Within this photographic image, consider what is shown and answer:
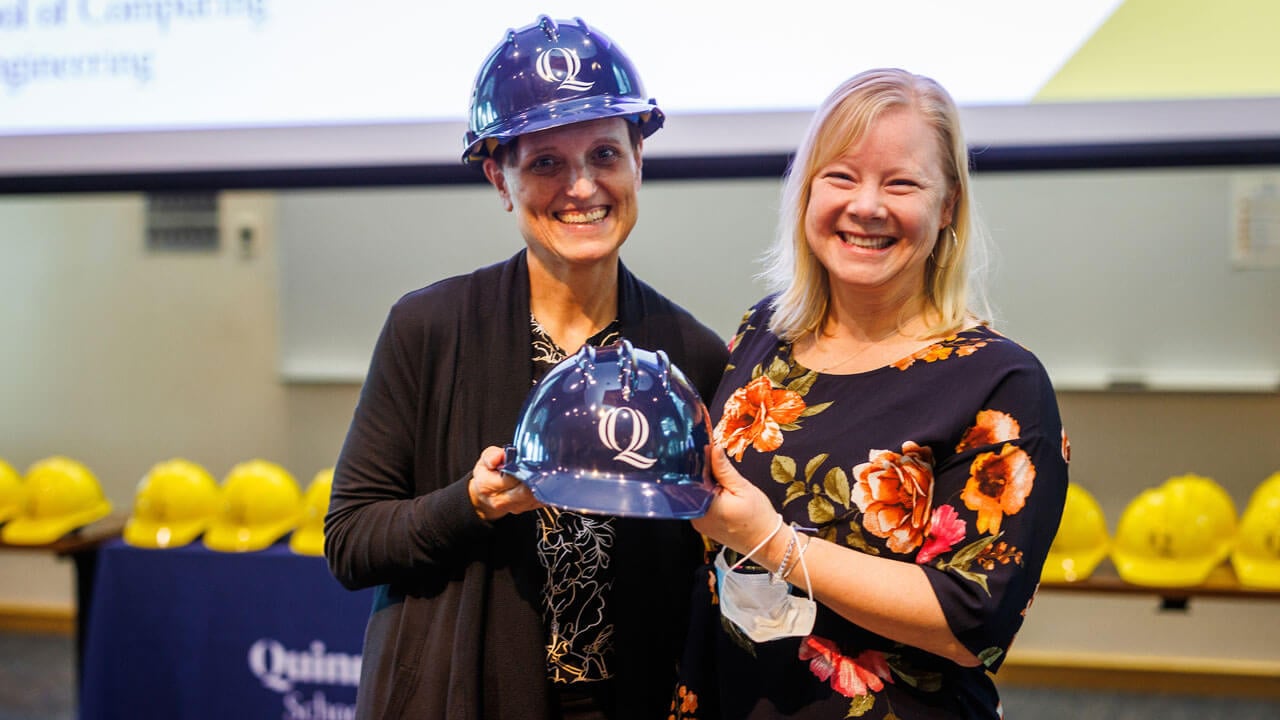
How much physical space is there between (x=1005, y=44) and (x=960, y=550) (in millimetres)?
1863

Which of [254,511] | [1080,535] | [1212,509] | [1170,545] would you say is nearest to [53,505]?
[254,511]

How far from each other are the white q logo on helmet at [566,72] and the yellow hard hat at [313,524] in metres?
1.97

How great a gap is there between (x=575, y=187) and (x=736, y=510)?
1.70 feet

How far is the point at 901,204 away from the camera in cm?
128

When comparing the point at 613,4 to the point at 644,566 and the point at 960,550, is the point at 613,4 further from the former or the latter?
the point at 960,550

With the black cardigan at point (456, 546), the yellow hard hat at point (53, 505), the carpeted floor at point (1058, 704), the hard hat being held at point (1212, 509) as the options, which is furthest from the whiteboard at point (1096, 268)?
the black cardigan at point (456, 546)

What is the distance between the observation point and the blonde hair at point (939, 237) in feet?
4.23

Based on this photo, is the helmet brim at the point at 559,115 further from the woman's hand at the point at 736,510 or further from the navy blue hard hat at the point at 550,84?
the woman's hand at the point at 736,510

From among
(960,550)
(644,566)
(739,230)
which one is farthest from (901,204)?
(739,230)

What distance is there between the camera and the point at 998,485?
3.89 ft

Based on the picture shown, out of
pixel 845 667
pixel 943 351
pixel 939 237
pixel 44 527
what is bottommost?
pixel 44 527

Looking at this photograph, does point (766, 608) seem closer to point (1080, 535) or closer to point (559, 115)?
point (559, 115)

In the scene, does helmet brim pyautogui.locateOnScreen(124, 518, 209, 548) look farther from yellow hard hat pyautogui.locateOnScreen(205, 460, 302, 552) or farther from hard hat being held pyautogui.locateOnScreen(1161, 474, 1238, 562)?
hard hat being held pyautogui.locateOnScreen(1161, 474, 1238, 562)

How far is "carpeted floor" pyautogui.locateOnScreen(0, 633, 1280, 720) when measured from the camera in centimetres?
376
